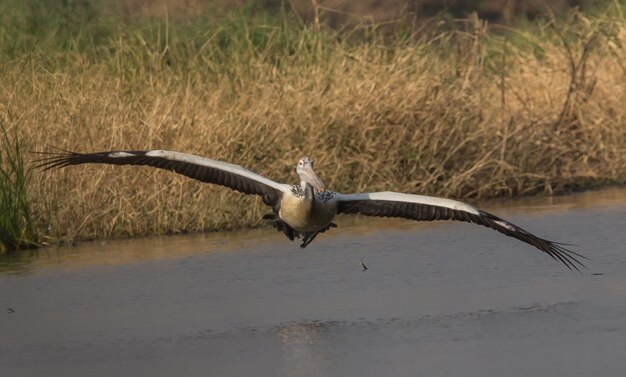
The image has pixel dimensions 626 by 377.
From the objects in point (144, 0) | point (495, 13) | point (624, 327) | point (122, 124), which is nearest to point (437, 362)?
point (624, 327)

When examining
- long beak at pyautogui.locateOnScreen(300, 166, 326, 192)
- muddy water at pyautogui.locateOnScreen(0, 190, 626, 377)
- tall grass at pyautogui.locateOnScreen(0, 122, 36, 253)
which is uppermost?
long beak at pyautogui.locateOnScreen(300, 166, 326, 192)

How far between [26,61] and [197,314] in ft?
18.4

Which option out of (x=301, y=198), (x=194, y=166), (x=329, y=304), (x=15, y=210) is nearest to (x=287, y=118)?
(x=15, y=210)

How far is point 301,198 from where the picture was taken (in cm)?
972

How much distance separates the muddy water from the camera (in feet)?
25.7

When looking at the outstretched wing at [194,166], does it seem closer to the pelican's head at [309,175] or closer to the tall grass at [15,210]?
the pelican's head at [309,175]

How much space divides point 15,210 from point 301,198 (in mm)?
2974

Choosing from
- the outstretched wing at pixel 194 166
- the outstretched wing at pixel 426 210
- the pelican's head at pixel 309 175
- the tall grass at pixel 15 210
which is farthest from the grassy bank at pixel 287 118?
the outstretched wing at pixel 426 210

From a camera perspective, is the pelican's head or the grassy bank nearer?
the pelican's head

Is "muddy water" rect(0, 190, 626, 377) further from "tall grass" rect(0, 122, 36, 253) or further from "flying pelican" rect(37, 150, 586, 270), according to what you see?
"flying pelican" rect(37, 150, 586, 270)

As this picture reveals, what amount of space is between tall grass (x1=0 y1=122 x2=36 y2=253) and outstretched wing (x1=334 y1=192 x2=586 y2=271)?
2.97 metres

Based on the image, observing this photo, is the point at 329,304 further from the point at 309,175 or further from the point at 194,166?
the point at 194,166

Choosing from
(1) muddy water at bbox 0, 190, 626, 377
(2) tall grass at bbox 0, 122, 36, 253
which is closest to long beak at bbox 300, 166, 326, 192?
(1) muddy water at bbox 0, 190, 626, 377

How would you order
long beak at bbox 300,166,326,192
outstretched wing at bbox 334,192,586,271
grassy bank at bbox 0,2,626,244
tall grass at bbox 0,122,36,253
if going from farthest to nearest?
grassy bank at bbox 0,2,626,244
tall grass at bbox 0,122,36,253
long beak at bbox 300,166,326,192
outstretched wing at bbox 334,192,586,271
